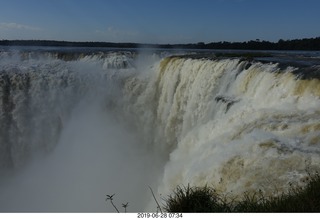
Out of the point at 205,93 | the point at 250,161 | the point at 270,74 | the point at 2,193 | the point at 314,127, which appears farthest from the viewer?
the point at 2,193

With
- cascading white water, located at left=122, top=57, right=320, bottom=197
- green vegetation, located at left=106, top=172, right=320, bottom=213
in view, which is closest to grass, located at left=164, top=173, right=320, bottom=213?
green vegetation, located at left=106, top=172, right=320, bottom=213

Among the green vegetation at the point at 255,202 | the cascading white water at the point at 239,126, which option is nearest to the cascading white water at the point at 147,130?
the cascading white water at the point at 239,126

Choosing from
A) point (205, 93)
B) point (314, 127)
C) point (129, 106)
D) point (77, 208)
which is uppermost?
point (314, 127)

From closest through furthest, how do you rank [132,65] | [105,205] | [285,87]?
[285,87] < [105,205] < [132,65]

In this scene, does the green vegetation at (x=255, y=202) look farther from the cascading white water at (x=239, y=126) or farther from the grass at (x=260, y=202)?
the cascading white water at (x=239, y=126)

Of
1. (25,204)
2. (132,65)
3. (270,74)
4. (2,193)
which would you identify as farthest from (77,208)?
(132,65)

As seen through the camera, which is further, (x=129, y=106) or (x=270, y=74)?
(x=129, y=106)

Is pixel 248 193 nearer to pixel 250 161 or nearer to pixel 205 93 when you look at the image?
pixel 250 161
